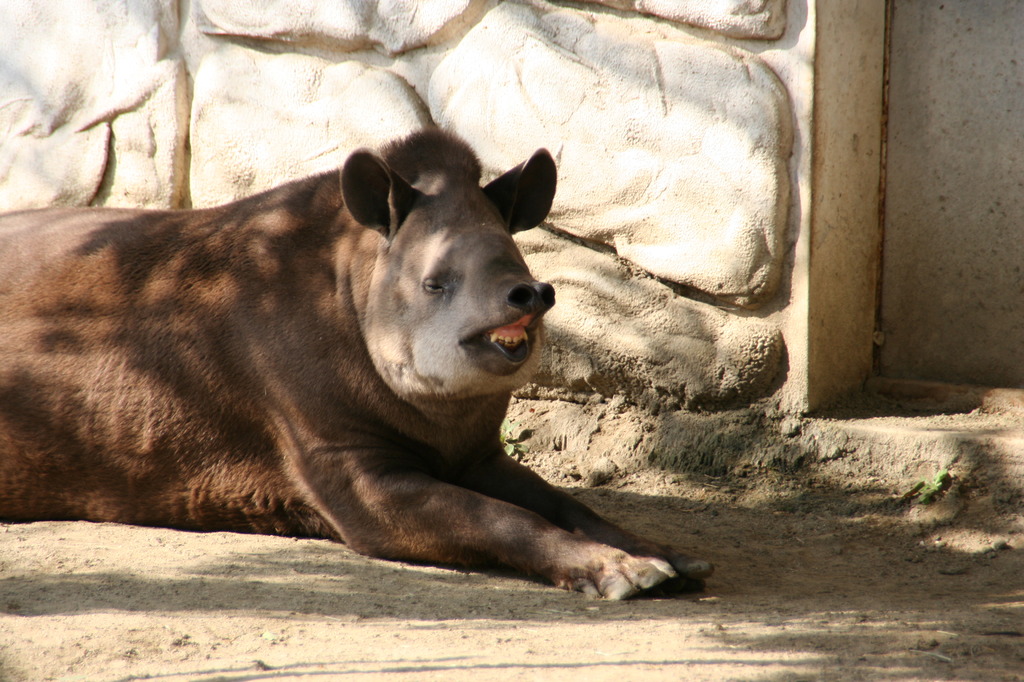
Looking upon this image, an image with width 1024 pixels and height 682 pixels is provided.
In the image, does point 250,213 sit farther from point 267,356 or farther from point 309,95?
point 309,95

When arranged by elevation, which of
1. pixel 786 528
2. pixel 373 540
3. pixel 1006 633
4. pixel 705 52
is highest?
pixel 705 52

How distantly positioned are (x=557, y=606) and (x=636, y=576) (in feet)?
0.90

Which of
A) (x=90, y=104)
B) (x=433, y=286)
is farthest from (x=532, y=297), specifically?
(x=90, y=104)

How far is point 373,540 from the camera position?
12.6 ft

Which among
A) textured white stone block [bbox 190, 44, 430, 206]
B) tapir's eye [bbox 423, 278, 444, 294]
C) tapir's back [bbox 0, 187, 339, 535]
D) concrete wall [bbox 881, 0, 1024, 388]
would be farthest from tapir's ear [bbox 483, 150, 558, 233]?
concrete wall [bbox 881, 0, 1024, 388]

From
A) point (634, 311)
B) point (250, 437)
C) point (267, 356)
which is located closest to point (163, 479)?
point (250, 437)

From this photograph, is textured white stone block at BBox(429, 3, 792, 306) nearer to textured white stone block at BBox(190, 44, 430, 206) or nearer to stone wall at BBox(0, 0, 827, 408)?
stone wall at BBox(0, 0, 827, 408)

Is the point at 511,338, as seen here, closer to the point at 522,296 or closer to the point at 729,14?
the point at 522,296

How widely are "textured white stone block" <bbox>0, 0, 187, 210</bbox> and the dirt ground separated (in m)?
2.34

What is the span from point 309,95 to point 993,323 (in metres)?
3.40

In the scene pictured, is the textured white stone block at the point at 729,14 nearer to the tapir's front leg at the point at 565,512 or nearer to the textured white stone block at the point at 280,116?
the textured white stone block at the point at 280,116

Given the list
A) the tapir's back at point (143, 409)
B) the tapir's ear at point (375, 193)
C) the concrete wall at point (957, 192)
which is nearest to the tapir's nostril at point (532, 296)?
the tapir's ear at point (375, 193)

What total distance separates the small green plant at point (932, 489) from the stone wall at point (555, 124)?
651mm

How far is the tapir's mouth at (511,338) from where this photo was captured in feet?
12.1
